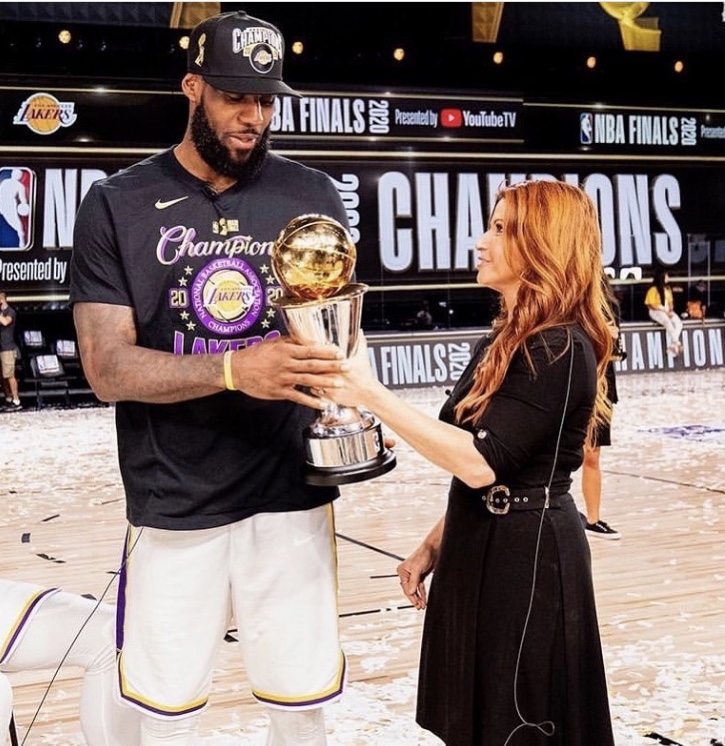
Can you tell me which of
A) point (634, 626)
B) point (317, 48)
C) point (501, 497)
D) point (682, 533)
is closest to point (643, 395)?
point (317, 48)

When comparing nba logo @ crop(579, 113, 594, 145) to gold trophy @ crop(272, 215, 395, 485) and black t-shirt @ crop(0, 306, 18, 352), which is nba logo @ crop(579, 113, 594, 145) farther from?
gold trophy @ crop(272, 215, 395, 485)

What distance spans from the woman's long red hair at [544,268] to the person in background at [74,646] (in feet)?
3.21

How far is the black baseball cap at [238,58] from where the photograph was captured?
85.2 inches

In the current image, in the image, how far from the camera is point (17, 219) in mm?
12344

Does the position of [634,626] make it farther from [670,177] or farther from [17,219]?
[670,177]

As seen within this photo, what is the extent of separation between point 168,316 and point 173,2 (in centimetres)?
1237

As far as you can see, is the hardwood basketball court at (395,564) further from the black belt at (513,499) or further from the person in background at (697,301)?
the person in background at (697,301)

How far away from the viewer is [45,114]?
12.4m

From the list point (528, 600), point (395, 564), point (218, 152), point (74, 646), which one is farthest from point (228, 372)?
point (395, 564)

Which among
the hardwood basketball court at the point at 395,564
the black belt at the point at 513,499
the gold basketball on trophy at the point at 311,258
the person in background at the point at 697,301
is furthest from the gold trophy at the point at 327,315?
the person in background at the point at 697,301

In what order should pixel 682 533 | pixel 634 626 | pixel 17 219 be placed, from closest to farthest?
pixel 634 626 → pixel 682 533 → pixel 17 219

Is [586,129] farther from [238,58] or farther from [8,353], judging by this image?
[238,58]

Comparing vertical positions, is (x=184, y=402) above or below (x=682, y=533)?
above

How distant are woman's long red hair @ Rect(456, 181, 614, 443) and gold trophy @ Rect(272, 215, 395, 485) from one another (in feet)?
0.77
